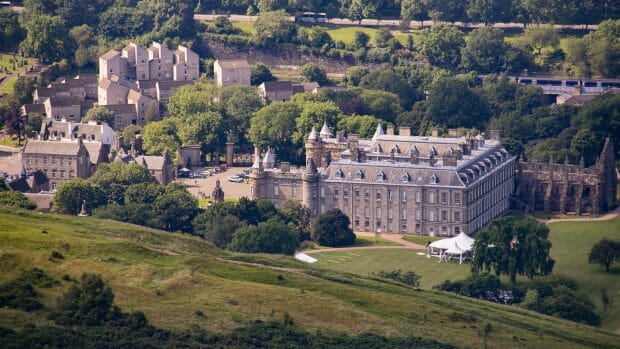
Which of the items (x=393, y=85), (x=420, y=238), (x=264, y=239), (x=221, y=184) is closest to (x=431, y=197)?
(x=420, y=238)

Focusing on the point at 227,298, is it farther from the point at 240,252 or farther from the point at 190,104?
the point at 190,104

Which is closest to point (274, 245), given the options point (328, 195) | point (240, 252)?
point (240, 252)

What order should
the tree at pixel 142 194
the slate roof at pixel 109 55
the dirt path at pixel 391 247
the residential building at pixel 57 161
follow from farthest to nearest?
the slate roof at pixel 109 55
the residential building at pixel 57 161
the tree at pixel 142 194
the dirt path at pixel 391 247

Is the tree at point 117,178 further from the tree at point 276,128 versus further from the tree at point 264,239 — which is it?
the tree at point 276,128

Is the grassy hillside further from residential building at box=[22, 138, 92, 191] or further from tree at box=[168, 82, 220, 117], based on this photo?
tree at box=[168, 82, 220, 117]

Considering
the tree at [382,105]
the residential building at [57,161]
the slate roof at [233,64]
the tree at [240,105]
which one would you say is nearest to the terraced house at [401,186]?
the residential building at [57,161]

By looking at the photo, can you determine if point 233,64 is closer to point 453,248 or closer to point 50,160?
point 50,160
